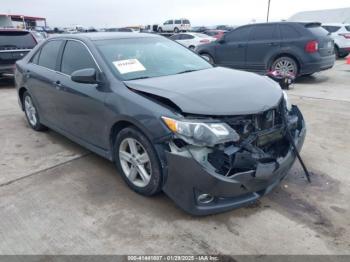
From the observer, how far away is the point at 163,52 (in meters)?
4.22

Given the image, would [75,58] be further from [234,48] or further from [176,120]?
[234,48]

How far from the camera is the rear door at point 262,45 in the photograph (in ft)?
31.6

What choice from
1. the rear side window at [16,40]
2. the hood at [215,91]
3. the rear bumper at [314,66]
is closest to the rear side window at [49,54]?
the hood at [215,91]

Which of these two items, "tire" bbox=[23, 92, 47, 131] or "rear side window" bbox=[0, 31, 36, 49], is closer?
"tire" bbox=[23, 92, 47, 131]

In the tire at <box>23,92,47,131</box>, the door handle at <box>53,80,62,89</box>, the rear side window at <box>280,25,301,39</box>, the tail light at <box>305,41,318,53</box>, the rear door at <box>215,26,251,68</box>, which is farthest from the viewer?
the rear door at <box>215,26,251,68</box>

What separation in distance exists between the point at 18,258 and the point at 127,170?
1.28 m

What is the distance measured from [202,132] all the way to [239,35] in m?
8.54

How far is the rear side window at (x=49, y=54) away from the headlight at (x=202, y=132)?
8.46 feet

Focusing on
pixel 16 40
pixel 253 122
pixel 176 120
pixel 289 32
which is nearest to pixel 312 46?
pixel 289 32

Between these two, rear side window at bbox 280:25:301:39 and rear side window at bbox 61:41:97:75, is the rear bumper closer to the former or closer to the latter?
rear side window at bbox 280:25:301:39

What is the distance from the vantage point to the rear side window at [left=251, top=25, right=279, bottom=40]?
9.71 metres

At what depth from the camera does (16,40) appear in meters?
9.57

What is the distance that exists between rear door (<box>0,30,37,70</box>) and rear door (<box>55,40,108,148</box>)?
5844mm

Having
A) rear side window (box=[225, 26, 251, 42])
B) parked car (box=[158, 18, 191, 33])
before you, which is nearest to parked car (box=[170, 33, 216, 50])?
rear side window (box=[225, 26, 251, 42])
